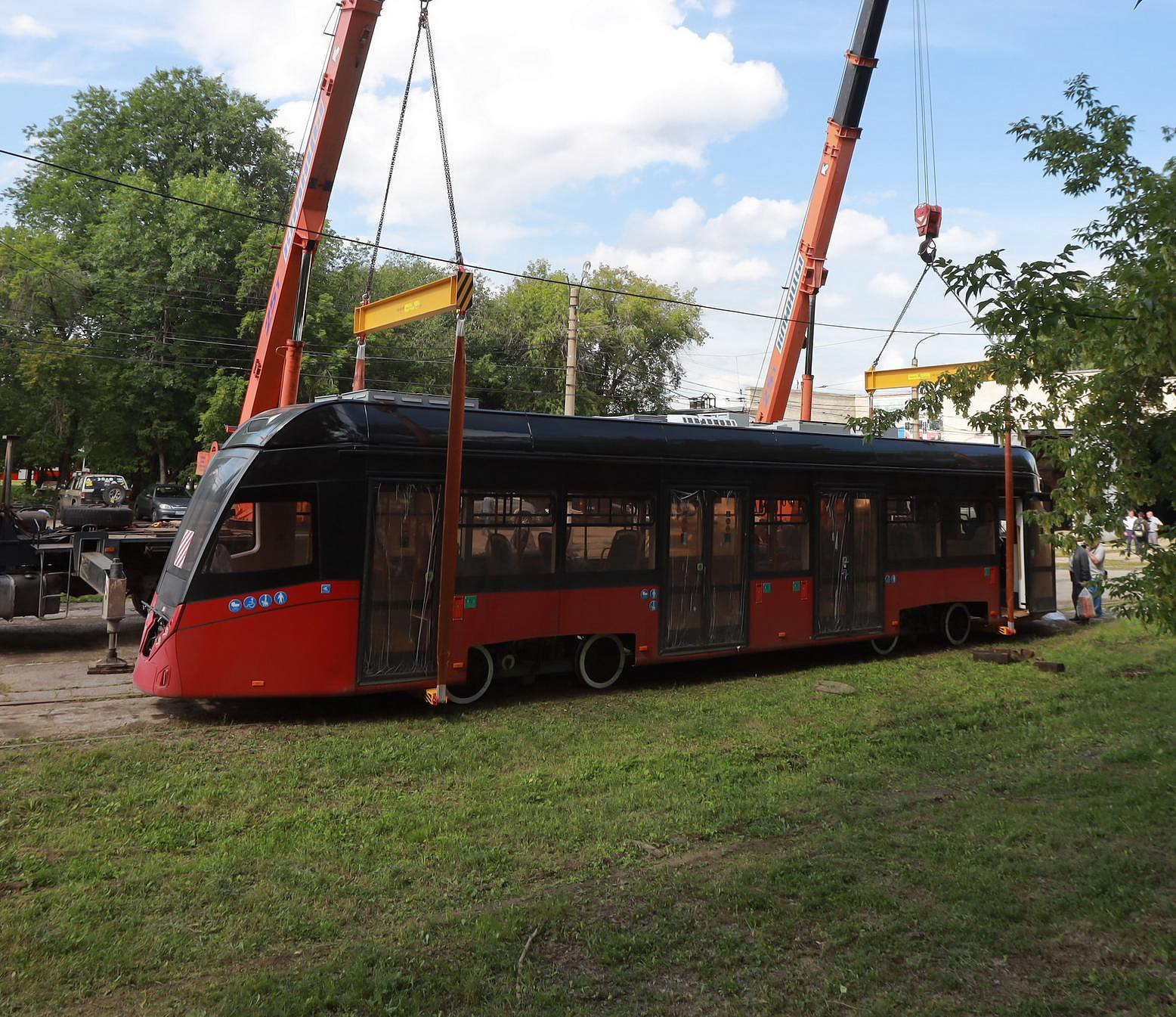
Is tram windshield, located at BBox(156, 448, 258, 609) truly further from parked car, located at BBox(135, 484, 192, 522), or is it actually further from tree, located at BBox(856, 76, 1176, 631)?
parked car, located at BBox(135, 484, 192, 522)

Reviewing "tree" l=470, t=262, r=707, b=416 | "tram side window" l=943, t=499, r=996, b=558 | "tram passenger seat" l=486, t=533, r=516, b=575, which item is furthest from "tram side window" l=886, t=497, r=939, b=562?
"tree" l=470, t=262, r=707, b=416

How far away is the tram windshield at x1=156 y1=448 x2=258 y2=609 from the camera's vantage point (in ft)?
31.0

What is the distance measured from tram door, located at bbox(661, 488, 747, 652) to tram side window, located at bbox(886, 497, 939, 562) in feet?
9.84

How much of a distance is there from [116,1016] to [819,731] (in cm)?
680

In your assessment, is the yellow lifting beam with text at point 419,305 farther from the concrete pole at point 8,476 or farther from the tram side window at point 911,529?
the tram side window at point 911,529

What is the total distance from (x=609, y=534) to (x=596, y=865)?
18.9 feet

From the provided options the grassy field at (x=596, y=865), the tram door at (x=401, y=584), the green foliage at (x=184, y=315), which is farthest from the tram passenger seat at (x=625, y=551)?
the green foliage at (x=184, y=315)

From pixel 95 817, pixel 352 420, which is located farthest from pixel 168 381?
pixel 95 817

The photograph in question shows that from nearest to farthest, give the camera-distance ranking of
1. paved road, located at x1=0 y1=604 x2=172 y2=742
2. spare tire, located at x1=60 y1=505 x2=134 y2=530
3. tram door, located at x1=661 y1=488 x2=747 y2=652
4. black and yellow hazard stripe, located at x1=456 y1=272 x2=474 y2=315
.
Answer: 1. paved road, located at x1=0 y1=604 x2=172 y2=742
2. black and yellow hazard stripe, located at x1=456 y1=272 x2=474 y2=315
3. tram door, located at x1=661 y1=488 x2=747 y2=652
4. spare tire, located at x1=60 y1=505 x2=134 y2=530

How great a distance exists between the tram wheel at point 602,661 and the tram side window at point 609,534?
85cm

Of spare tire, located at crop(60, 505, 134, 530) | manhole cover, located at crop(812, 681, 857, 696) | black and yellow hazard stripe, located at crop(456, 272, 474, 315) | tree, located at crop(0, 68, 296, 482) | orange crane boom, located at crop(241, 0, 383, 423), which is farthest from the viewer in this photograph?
tree, located at crop(0, 68, 296, 482)

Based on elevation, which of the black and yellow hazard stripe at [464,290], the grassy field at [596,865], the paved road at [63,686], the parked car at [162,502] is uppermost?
the black and yellow hazard stripe at [464,290]

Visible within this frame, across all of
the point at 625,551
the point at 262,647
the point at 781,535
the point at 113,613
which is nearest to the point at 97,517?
the point at 113,613

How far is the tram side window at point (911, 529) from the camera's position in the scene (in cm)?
1454
